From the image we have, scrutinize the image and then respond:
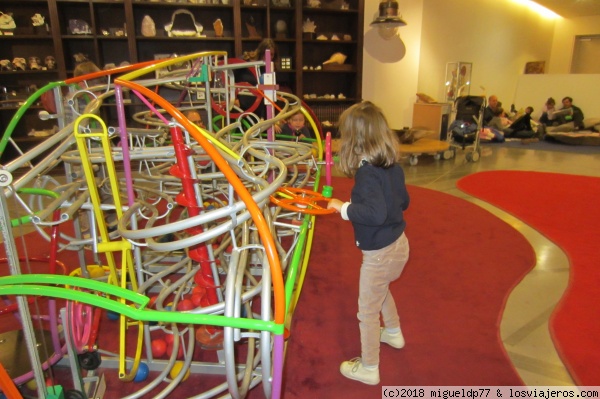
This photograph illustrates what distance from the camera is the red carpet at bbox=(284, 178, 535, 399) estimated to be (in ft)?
6.23

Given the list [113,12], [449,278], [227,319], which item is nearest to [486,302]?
[449,278]

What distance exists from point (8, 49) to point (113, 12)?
1512 millimetres

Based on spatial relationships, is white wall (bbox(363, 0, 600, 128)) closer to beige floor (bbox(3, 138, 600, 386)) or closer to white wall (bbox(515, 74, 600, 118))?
white wall (bbox(515, 74, 600, 118))

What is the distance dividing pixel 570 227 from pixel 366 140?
2983 millimetres

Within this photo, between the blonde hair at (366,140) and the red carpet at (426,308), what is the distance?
950 mm

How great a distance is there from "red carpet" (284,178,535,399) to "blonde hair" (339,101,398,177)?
37.4 inches

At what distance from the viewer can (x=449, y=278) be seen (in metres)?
2.78

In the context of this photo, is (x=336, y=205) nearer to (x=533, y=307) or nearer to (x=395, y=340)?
(x=395, y=340)

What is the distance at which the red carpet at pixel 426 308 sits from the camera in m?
1.90

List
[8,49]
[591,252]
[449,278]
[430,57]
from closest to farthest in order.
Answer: [449,278], [591,252], [8,49], [430,57]

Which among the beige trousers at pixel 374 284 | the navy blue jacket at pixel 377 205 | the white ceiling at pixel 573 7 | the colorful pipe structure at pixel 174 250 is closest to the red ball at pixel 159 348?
the colorful pipe structure at pixel 174 250

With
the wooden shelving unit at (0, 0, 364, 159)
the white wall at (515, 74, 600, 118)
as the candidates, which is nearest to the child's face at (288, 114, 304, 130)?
the wooden shelving unit at (0, 0, 364, 159)

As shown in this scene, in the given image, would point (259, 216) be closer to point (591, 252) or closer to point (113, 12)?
point (591, 252)

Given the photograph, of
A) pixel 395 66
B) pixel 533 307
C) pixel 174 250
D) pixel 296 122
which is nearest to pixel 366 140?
pixel 174 250
